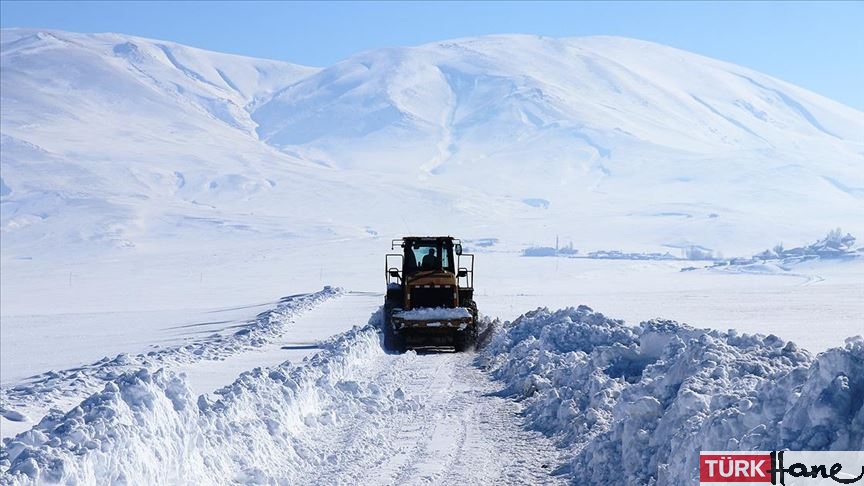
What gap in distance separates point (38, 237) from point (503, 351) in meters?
128

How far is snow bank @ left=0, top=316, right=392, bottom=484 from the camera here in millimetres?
7379

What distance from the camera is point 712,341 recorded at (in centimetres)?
1085

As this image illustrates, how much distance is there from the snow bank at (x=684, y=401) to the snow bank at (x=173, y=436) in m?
2.57

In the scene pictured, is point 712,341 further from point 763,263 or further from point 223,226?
point 223,226

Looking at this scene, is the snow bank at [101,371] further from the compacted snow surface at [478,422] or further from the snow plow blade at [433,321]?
the snow plow blade at [433,321]

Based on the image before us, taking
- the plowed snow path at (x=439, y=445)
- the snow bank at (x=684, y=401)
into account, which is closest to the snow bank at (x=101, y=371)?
the plowed snow path at (x=439, y=445)

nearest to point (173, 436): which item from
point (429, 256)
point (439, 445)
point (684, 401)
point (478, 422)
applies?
point (439, 445)

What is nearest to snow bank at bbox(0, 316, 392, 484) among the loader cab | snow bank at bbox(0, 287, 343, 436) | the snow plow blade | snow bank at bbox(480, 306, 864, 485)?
snow bank at bbox(0, 287, 343, 436)

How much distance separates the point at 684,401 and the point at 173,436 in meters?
4.04

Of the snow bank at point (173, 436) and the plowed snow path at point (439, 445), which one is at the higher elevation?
the snow bank at point (173, 436)

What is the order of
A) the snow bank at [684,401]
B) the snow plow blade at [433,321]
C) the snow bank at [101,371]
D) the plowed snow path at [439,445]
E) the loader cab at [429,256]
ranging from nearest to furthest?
the snow bank at [684,401] → the plowed snow path at [439,445] → the snow bank at [101,371] → the snow plow blade at [433,321] → the loader cab at [429,256]

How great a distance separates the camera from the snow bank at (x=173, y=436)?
291 inches

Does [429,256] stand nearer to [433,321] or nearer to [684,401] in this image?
[433,321]

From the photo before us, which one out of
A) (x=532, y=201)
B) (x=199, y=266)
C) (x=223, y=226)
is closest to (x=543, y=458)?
(x=199, y=266)
